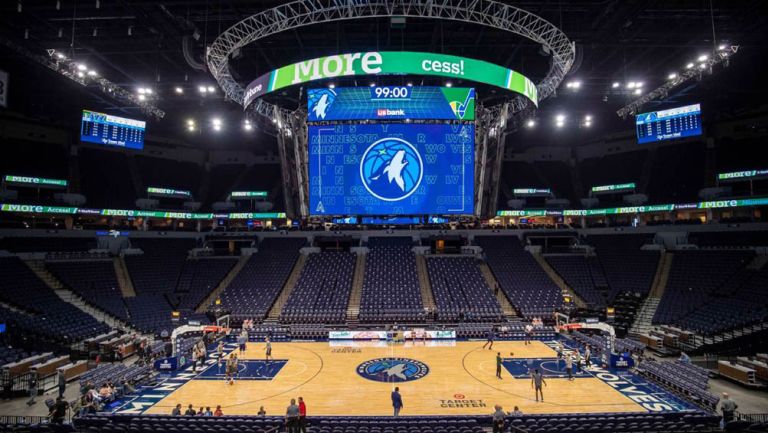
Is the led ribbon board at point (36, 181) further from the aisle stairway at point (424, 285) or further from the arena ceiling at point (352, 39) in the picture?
the aisle stairway at point (424, 285)

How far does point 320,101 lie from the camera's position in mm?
22328

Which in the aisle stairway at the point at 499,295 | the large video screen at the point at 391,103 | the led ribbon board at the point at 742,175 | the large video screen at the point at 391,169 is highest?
the large video screen at the point at 391,103

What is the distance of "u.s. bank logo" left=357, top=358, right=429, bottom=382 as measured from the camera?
1908cm

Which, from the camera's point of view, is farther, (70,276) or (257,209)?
(257,209)

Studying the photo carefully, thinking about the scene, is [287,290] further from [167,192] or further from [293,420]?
[293,420]

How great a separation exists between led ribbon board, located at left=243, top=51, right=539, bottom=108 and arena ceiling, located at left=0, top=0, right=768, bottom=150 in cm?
478

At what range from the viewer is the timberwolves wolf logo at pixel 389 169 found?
2236 centimetres

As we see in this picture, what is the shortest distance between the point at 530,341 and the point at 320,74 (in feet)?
69.7

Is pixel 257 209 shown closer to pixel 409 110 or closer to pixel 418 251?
pixel 418 251

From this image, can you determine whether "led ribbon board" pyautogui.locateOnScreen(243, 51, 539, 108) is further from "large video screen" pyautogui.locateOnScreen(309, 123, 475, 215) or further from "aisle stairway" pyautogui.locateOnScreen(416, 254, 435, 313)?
"aisle stairway" pyautogui.locateOnScreen(416, 254, 435, 313)

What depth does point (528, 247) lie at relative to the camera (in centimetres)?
4091

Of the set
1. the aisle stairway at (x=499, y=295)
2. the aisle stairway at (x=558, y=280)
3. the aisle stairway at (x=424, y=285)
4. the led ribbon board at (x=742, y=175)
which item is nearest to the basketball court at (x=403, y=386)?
the aisle stairway at (x=499, y=295)

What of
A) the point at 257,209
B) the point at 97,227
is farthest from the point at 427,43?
the point at 97,227

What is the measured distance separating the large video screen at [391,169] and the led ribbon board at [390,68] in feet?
11.3
